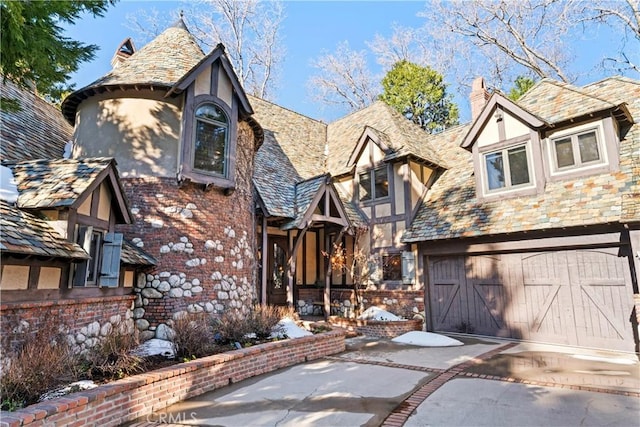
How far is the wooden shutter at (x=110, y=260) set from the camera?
6793 millimetres

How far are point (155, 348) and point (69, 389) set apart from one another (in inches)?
100

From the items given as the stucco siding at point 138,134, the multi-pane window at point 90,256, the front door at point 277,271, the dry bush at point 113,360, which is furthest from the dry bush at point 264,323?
the front door at point 277,271

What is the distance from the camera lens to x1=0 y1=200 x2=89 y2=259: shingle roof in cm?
496

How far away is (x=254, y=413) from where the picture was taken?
192 inches

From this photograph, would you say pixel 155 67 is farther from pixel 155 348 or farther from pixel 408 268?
pixel 408 268

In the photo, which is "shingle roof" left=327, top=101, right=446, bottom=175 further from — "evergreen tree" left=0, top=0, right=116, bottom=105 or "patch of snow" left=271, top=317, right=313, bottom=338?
"evergreen tree" left=0, top=0, right=116, bottom=105

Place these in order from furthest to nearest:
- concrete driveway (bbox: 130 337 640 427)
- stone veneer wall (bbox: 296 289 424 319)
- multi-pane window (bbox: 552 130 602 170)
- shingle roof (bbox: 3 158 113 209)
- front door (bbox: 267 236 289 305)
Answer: front door (bbox: 267 236 289 305) → stone veneer wall (bbox: 296 289 424 319) → multi-pane window (bbox: 552 130 602 170) → shingle roof (bbox: 3 158 113 209) → concrete driveway (bbox: 130 337 640 427)

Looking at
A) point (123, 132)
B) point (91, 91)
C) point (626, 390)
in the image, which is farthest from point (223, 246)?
point (626, 390)

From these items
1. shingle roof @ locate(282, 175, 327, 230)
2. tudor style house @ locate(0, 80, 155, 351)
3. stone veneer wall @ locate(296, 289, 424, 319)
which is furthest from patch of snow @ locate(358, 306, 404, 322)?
tudor style house @ locate(0, 80, 155, 351)

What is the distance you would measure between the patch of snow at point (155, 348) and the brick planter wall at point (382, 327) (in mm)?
5764

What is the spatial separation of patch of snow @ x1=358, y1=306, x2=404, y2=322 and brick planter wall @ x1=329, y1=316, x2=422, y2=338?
313 mm

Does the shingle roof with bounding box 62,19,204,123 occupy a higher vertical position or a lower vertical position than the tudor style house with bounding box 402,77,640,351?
higher

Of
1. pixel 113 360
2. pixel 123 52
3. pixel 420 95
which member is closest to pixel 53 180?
pixel 113 360

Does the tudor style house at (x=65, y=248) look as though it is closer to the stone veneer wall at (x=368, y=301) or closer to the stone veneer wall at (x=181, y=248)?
the stone veneer wall at (x=181, y=248)
